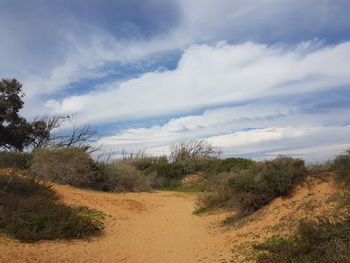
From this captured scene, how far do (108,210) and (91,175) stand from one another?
7986 mm

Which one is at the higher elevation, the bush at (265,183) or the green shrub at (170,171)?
the green shrub at (170,171)

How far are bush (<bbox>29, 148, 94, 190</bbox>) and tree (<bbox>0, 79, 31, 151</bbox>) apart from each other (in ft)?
17.9

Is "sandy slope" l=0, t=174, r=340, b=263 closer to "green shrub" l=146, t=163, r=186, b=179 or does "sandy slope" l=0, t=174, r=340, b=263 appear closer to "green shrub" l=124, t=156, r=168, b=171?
"green shrub" l=146, t=163, r=186, b=179

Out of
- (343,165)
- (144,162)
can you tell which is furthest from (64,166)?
(144,162)

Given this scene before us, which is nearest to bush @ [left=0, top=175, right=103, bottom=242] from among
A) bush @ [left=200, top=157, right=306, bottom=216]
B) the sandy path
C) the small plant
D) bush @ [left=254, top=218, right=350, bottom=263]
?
the sandy path

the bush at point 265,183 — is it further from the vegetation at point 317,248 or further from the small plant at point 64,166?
the small plant at point 64,166

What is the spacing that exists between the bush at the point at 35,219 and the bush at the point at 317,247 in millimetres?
6537

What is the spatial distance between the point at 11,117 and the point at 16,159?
18.0ft

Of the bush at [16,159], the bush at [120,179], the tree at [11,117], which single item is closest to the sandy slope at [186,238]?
the bush at [120,179]

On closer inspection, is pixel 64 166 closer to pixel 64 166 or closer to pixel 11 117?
pixel 64 166

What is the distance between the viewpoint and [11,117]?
2800 cm

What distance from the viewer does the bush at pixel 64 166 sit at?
22828 mm

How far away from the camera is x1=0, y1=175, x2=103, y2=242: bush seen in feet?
34.1

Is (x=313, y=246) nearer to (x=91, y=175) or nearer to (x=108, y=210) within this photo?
(x=108, y=210)
